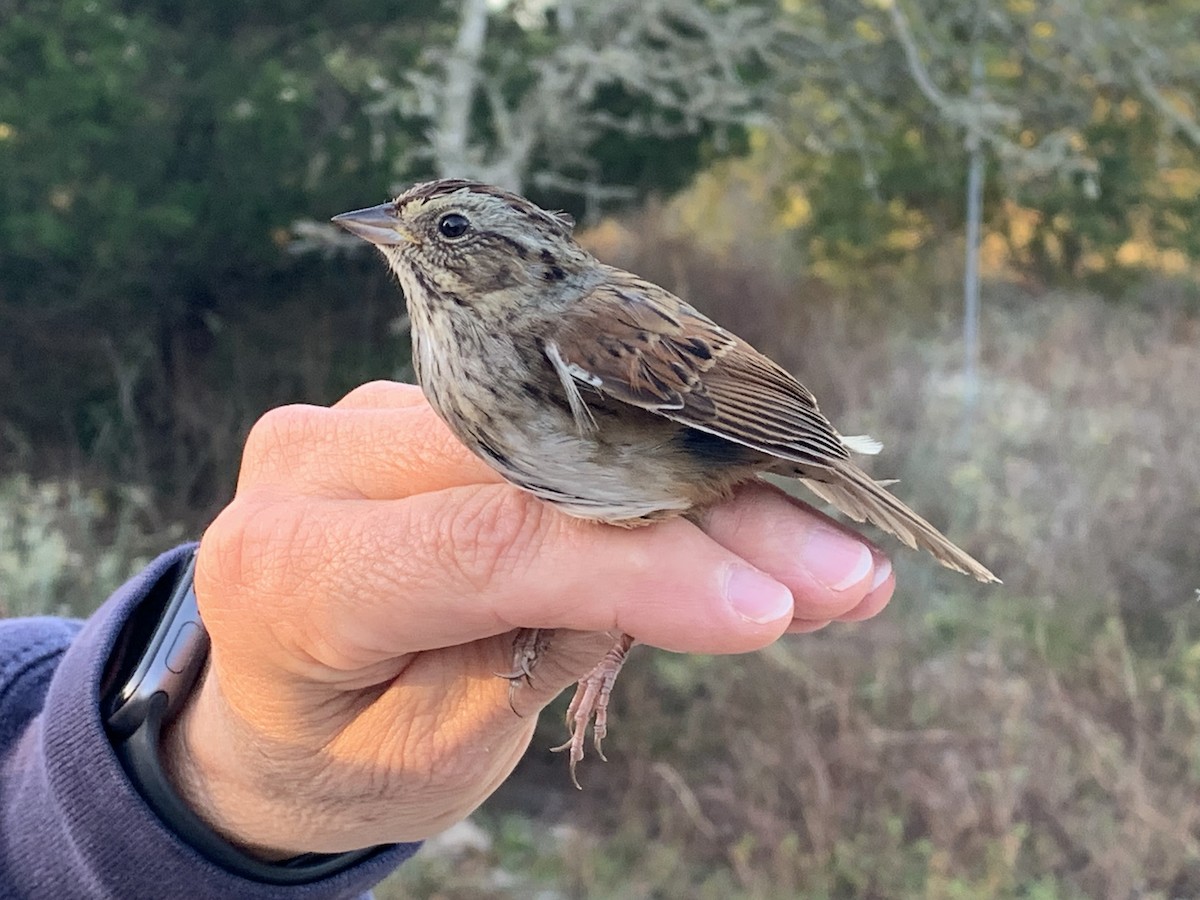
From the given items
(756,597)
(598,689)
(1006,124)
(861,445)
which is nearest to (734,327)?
(1006,124)

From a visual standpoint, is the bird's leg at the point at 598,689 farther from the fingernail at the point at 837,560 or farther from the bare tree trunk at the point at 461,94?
the bare tree trunk at the point at 461,94

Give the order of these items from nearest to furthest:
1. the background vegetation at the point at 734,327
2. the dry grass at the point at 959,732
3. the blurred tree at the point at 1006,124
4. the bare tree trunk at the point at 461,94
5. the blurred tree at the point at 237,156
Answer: the dry grass at the point at 959,732
the background vegetation at the point at 734,327
the bare tree trunk at the point at 461,94
the blurred tree at the point at 237,156
the blurred tree at the point at 1006,124

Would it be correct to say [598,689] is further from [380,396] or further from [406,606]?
[380,396]

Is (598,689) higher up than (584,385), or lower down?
lower down

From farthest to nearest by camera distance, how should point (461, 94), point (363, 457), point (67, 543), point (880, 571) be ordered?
point (461, 94) → point (67, 543) → point (363, 457) → point (880, 571)

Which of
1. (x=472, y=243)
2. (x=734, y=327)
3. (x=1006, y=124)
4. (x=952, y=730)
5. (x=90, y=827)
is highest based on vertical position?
(x=472, y=243)

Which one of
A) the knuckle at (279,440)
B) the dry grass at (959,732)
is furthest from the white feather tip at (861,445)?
the dry grass at (959,732)

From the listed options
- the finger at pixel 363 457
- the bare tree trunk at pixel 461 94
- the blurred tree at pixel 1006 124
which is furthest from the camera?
the blurred tree at pixel 1006 124

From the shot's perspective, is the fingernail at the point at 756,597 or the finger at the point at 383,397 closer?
the fingernail at the point at 756,597
